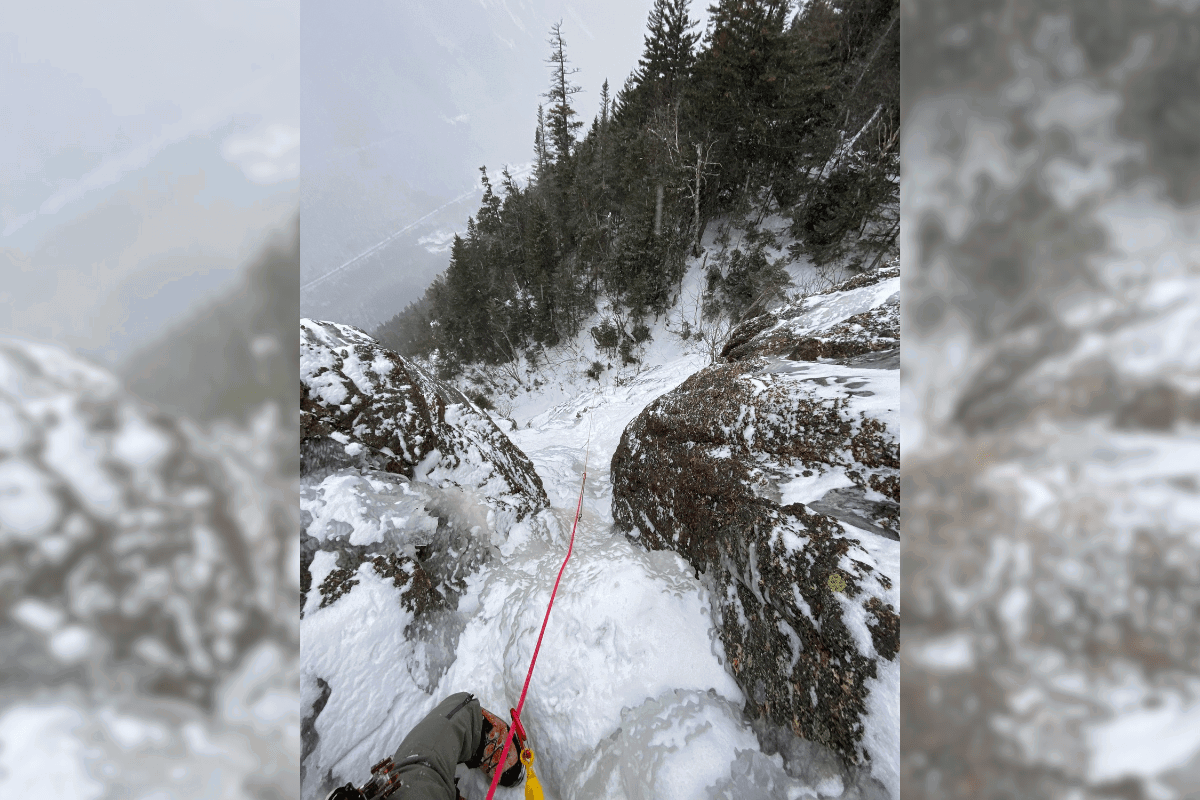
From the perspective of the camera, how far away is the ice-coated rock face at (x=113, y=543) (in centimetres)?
55

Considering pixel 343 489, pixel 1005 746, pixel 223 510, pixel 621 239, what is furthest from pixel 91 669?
pixel 621 239

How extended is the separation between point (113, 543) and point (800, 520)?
243cm

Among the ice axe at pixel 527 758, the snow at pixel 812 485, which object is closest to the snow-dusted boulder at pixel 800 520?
the snow at pixel 812 485

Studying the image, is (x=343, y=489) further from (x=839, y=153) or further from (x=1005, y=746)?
(x=839, y=153)

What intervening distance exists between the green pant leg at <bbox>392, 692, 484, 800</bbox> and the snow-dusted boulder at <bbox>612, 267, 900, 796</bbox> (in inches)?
57.0

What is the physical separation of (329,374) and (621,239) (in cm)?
1201

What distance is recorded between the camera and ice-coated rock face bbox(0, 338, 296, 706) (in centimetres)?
55

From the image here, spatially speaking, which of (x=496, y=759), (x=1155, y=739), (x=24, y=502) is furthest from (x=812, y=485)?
(x=24, y=502)

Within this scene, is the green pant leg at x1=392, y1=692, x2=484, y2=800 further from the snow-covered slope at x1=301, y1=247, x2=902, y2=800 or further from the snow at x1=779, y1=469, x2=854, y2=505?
the snow at x1=779, y1=469, x2=854, y2=505

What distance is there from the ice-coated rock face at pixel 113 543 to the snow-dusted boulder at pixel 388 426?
9.00ft

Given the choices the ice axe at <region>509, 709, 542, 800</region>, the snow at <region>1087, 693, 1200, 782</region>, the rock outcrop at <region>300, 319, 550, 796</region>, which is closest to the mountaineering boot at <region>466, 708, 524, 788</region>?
the ice axe at <region>509, 709, 542, 800</region>

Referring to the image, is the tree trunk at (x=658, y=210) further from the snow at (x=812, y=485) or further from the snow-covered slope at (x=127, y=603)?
the snow-covered slope at (x=127, y=603)

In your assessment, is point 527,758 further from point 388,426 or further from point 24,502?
point 388,426

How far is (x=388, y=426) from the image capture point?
329 centimetres
